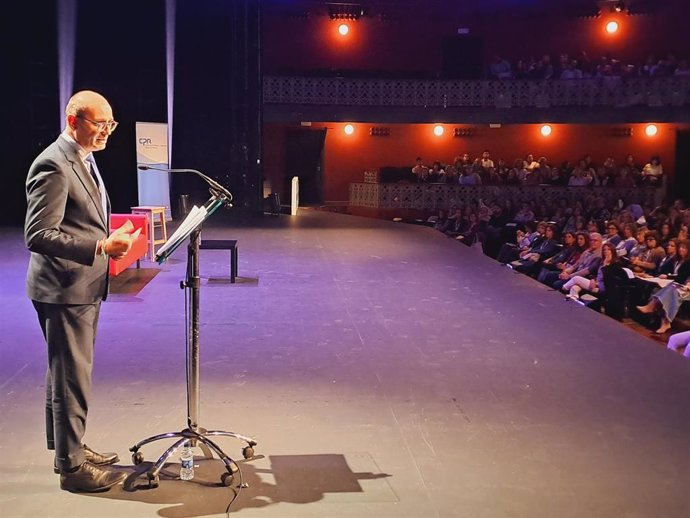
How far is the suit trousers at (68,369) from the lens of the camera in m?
2.99

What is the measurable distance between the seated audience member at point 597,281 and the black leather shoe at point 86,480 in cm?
620

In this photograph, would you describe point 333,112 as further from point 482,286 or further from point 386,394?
point 386,394

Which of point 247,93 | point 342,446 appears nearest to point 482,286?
point 342,446

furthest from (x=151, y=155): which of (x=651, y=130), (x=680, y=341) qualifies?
(x=651, y=130)

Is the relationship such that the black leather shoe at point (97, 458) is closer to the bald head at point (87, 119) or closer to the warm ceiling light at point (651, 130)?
the bald head at point (87, 119)

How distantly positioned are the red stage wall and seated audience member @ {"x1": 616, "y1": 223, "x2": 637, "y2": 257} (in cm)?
1096

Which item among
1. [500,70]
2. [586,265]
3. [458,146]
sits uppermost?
[500,70]

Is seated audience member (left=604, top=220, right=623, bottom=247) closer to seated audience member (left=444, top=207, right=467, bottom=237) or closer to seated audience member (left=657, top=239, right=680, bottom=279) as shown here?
seated audience member (left=657, top=239, right=680, bottom=279)

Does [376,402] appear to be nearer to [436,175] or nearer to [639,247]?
[639,247]

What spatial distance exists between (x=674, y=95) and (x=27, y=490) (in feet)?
59.7

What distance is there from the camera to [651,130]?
67.8ft

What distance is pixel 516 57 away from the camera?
21219 millimetres

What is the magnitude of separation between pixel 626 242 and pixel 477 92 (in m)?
10.0

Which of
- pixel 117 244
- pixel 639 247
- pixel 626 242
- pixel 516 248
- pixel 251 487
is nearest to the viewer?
pixel 117 244
